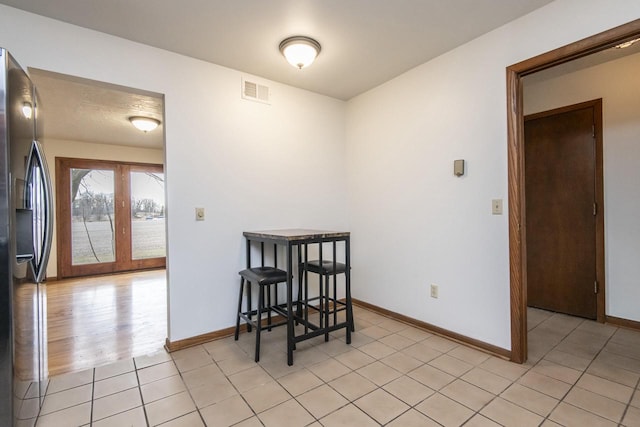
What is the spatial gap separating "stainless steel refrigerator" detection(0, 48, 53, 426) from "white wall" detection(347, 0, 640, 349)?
2752 millimetres

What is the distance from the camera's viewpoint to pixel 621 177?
2822 mm

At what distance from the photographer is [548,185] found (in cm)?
334

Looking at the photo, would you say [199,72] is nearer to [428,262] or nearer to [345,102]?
[345,102]

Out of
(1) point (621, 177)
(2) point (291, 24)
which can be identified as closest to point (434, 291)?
(1) point (621, 177)

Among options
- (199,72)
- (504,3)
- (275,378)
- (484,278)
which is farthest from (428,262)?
(199,72)

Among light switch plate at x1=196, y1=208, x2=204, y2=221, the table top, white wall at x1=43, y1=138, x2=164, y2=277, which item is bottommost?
the table top

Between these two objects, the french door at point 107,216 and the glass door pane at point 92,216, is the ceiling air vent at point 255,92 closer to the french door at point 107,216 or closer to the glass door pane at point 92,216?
the french door at point 107,216

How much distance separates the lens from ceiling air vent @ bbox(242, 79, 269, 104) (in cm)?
294

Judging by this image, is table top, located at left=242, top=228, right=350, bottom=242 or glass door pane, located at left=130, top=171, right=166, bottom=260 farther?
glass door pane, located at left=130, top=171, right=166, bottom=260

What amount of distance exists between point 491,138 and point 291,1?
69.7 inches

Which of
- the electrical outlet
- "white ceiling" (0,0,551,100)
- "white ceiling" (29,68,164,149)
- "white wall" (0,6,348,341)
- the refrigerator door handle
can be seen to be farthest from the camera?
"white ceiling" (29,68,164,149)

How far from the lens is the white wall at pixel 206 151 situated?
2.19 m

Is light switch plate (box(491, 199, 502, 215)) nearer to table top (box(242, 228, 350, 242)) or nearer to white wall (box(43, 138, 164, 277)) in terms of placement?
table top (box(242, 228, 350, 242))

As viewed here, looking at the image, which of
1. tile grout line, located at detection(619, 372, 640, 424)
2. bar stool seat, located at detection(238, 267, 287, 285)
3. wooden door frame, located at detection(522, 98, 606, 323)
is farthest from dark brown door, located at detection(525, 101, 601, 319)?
bar stool seat, located at detection(238, 267, 287, 285)
